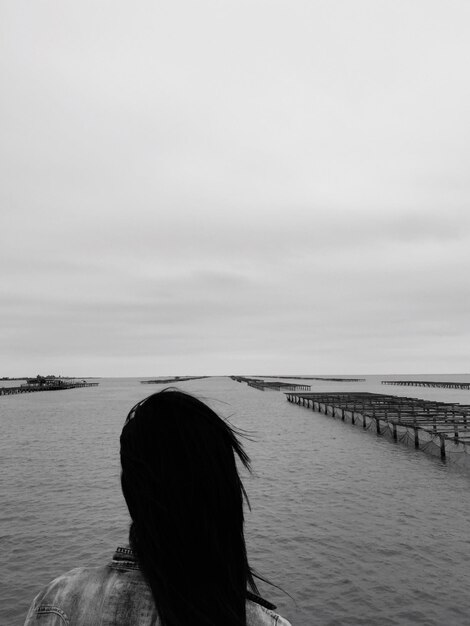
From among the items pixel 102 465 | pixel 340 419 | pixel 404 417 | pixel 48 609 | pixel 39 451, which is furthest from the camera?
pixel 340 419

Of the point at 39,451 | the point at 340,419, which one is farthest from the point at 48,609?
the point at 340,419

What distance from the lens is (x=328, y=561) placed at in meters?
12.7

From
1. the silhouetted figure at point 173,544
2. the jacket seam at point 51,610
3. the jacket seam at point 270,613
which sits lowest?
the jacket seam at point 270,613

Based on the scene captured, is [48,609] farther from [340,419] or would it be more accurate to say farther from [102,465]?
[340,419]

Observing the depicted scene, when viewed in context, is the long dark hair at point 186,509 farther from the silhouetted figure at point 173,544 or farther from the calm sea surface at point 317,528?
the calm sea surface at point 317,528

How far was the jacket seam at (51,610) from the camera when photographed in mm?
1906

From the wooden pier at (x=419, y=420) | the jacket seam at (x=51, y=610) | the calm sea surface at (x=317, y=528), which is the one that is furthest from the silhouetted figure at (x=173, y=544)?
the wooden pier at (x=419, y=420)

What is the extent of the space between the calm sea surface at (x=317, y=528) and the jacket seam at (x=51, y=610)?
1.32m

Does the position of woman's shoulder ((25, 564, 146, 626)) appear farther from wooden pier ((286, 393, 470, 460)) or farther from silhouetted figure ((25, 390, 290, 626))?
wooden pier ((286, 393, 470, 460))

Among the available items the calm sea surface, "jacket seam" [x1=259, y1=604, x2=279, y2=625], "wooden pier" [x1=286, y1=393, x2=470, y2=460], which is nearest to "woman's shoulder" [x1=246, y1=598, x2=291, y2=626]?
"jacket seam" [x1=259, y1=604, x2=279, y2=625]

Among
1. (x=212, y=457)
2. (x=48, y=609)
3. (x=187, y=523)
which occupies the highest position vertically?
(x=212, y=457)

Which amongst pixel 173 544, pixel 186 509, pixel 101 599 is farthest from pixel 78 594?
pixel 186 509

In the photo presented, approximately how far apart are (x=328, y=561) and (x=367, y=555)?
1.12 metres

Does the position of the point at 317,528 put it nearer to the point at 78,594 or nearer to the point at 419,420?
the point at 78,594
